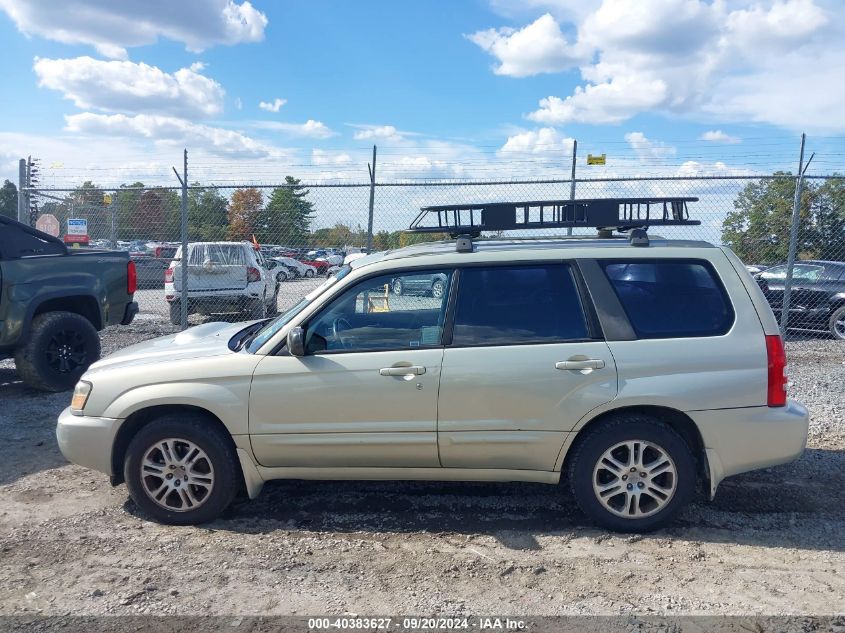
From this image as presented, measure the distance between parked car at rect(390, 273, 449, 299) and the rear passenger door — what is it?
0.13 meters

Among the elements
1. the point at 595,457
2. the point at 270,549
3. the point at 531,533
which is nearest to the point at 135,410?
the point at 270,549

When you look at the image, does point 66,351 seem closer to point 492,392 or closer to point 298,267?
point 492,392

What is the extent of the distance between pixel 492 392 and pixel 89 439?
8.14 ft

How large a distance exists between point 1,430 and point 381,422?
4136 mm

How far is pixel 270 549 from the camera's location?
4.06 metres

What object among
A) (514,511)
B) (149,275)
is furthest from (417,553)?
(149,275)

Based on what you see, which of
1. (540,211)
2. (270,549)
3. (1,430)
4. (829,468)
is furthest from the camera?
(1,430)

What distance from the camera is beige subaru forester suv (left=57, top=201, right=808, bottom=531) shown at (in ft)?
13.7

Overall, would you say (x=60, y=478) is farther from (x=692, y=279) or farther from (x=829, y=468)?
(x=829, y=468)

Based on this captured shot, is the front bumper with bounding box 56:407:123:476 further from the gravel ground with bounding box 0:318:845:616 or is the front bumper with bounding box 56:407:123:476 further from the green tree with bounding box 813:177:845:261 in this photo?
the green tree with bounding box 813:177:845:261

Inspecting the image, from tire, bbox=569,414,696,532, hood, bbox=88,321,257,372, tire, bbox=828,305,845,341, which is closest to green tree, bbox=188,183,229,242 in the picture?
hood, bbox=88,321,257,372

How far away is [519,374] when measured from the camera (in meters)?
4.16

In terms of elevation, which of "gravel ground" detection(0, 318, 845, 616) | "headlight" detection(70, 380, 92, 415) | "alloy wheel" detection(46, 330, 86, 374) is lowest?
"gravel ground" detection(0, 318, 845, 616)

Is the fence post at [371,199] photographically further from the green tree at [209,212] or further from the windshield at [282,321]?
the windshield at [282,321]
